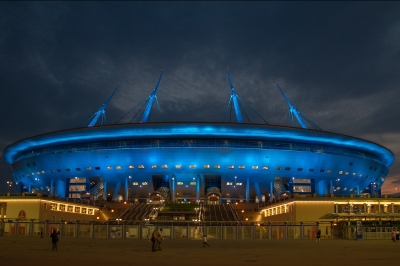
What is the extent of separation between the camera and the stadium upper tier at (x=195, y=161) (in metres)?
72.6

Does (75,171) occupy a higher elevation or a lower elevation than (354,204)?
higher

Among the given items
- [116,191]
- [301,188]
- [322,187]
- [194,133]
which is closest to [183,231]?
[194,133]

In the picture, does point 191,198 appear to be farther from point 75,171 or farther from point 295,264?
point 295,264

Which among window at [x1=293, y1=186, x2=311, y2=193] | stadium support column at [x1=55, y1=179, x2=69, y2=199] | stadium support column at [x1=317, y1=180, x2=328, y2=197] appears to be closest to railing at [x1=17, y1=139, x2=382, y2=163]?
stadium support column at [x1=317, y1=180, x2=328, y2=197]

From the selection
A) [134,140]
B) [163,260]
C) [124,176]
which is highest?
[134,140]

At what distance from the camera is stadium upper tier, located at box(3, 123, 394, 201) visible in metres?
72.6

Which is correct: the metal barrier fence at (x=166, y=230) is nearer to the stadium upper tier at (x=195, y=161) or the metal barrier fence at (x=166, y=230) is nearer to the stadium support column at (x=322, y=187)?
the stadium upper tier at (x=195, y=161)

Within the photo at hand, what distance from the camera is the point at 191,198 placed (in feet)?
262

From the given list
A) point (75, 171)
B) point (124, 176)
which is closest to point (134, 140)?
point (124, 176)

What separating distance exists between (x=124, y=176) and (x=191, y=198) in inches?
455

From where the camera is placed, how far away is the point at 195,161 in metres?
73.9

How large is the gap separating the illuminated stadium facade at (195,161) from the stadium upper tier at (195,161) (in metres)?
0.15

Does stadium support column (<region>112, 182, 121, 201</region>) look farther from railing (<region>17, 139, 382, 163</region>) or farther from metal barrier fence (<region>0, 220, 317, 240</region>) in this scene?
metal barrier fence (<region>0, 220, 317, 240</region>)

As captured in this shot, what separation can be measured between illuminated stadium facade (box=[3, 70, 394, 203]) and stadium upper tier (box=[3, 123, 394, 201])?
0.49ft
